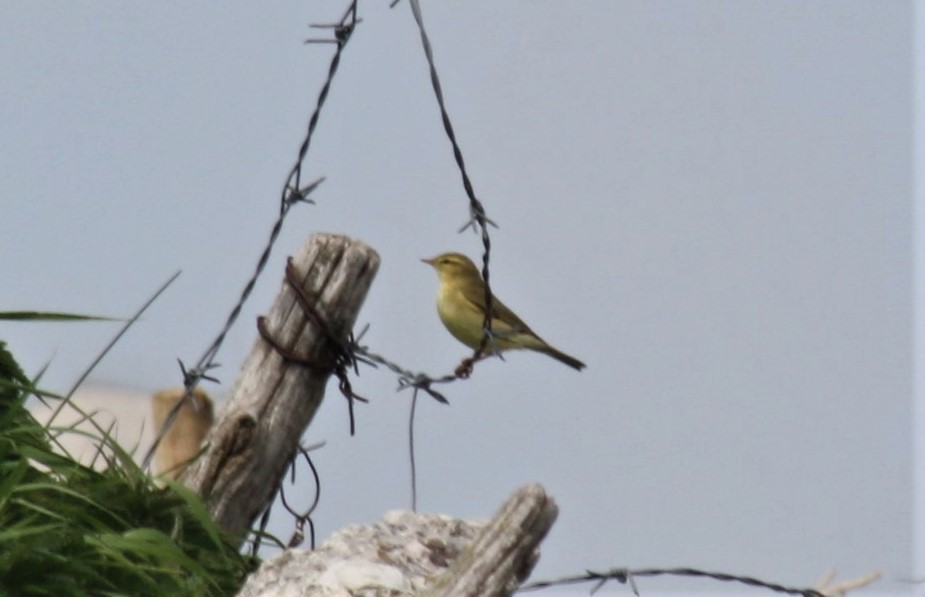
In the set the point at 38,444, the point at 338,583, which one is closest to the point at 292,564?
the point at 338,583

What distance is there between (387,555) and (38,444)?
1175mm

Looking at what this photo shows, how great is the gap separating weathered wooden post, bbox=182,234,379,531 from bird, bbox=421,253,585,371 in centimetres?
446

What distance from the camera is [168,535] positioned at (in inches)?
145

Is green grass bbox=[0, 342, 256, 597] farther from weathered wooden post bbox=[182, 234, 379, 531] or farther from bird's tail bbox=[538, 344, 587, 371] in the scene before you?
bird's tail bbox=[538, 344, 587, 371]

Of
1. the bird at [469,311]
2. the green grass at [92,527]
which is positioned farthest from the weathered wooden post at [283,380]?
the bird at [469,311]

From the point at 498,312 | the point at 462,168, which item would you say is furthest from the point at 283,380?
the point at 498,312

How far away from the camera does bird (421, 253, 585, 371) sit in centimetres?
920

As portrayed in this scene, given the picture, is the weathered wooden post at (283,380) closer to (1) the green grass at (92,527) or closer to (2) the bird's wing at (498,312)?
(1) the green grass at (92,527)

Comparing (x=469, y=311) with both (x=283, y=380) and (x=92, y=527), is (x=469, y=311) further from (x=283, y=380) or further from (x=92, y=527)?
(x=92, y=527)

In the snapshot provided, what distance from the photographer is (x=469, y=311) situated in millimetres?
9219

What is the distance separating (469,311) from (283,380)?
15.7 feet

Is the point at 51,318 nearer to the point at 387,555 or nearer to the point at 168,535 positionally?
the point at 168,535

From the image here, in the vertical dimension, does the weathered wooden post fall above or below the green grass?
above

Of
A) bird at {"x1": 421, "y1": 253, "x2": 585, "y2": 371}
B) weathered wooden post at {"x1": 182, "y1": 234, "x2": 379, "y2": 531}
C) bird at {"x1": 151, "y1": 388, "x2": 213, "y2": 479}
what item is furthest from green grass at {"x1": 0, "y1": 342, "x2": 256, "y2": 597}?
bird at {"x1": 421, "y1": 253, "x2": 585, "y2": 371}
